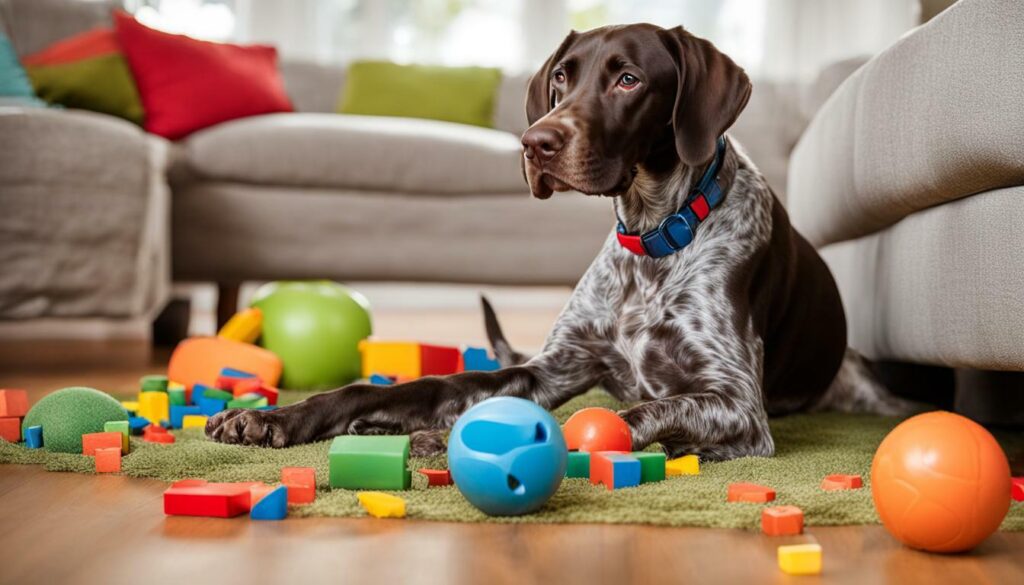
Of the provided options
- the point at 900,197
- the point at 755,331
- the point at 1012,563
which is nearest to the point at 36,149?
the point at 755,331

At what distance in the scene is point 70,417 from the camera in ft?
6.51

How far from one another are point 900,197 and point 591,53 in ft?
2.65

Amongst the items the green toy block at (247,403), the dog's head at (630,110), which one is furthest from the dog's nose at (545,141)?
the green toy block at (247,403)

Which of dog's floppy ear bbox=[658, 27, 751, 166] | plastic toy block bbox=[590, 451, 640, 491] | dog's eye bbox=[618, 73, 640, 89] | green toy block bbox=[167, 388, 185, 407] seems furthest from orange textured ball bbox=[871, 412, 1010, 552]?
green toy block bbox=[167, 388, 185, 407]

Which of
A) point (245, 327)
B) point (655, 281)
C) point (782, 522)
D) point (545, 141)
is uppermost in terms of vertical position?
point (545, 141)

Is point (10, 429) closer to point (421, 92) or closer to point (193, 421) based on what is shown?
point (193, 421)

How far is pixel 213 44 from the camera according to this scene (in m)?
5.38

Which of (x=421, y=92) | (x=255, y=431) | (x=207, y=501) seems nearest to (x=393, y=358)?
(x=255, y=431)

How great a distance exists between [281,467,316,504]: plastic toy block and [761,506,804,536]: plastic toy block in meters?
0.69

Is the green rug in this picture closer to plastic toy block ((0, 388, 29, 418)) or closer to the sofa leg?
plastic toy block ((0, 388, 29, 418))

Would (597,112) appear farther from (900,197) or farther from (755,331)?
(900,197)

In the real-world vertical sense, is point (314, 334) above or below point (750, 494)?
below

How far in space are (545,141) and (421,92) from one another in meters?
3.95

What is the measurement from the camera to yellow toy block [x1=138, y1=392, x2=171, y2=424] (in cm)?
237
